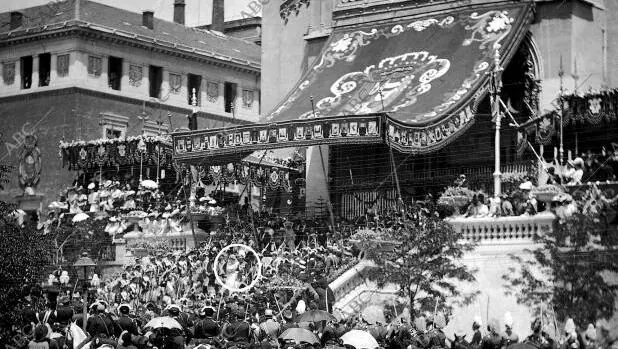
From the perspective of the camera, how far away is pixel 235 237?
52625mm

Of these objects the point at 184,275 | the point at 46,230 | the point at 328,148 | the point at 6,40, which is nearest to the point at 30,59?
the point at 6,40

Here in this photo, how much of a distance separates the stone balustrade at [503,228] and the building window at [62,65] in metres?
35.5

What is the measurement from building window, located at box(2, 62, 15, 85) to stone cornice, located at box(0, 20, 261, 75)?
100 cm

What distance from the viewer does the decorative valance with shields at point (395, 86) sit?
163 feet

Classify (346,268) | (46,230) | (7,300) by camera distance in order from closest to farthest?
(7,300) < (346,268) < (46,230)

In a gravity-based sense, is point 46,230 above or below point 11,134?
below

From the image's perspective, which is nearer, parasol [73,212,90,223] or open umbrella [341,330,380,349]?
open umbrella [341,330,380,349]

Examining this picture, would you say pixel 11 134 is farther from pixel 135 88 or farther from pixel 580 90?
pixel 580 90

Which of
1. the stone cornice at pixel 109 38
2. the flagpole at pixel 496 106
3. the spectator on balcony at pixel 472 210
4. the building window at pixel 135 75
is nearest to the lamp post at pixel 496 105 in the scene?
the flagpole at pixel 496 106

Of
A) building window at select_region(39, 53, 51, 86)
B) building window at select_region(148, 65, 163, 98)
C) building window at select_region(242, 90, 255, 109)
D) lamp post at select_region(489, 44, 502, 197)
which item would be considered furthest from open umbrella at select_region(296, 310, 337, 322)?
building window at select_region(242, 90, 255, 109)

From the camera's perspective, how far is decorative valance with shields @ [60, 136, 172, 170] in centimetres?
6388

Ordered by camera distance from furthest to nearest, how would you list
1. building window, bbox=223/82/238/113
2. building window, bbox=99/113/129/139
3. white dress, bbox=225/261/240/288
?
1. building window, bbox=223/82/238/113
2. building window, bbox=99/113/129/139
3. white dress, bbox=225/261/240/288

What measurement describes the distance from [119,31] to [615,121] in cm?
3507

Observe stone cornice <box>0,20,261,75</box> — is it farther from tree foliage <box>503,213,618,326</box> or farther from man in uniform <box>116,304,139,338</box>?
man in uniform <box>116,304,139,338</box>
